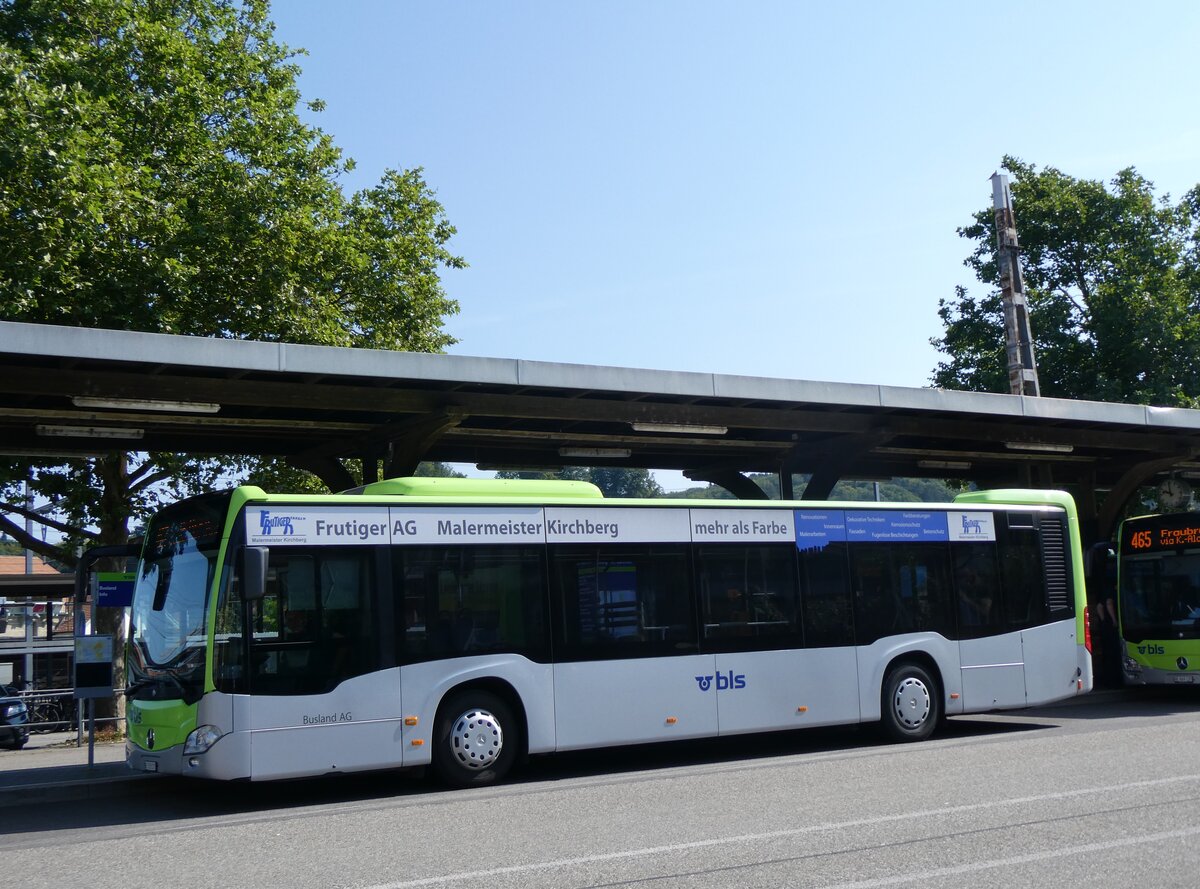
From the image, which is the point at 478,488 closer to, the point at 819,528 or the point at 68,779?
the point at 819,528

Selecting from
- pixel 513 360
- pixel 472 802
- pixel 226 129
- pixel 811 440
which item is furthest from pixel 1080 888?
pixel 226 129

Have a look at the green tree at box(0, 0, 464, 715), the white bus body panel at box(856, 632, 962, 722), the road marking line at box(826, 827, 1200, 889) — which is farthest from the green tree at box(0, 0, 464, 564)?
the road marking line at box(826, 827, 1200, 889)

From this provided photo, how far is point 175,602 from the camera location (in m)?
11.0

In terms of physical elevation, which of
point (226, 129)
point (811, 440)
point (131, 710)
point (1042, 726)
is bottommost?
point (1042, 726)

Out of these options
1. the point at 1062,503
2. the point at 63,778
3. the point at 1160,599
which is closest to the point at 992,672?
the point at 1062,503

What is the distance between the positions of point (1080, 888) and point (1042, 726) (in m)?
10.2

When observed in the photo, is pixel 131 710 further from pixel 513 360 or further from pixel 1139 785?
pixel 1139 785

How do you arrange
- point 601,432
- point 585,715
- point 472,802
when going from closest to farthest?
point 472,802
point 585,715
point 601,432

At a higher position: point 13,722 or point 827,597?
point 827,597

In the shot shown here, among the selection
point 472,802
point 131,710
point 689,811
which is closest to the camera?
point 689,811

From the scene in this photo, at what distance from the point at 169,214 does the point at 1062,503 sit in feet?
49.5

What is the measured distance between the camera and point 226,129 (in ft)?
76.9

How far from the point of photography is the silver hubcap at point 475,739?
11406 mm

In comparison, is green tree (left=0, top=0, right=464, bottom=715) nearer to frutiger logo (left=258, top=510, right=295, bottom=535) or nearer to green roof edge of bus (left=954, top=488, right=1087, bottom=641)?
frutiger logo (left=258, top=510, right=295, bottom=535)
